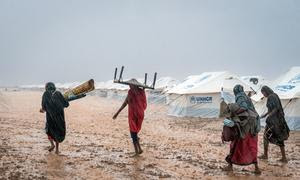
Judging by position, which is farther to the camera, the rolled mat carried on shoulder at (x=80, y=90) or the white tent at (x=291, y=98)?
the white tent at (x=291, y=98)

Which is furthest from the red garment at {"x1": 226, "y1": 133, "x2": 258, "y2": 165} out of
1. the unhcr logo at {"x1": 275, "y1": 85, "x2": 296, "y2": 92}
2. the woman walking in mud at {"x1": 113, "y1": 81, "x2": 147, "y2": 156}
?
the unhcr logo at {"x1": 275, "y1": 85, "x2": 296, "y2": 92}

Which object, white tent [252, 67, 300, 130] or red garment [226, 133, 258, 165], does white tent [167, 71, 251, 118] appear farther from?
red garment [226, 133, 258, 165]

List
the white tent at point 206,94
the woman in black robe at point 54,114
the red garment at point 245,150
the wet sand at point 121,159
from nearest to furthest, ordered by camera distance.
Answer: the wet sand at point 121,159, the red garment at point 245,150, the woman in black robe at point 54,114, the white tent at point 206,94

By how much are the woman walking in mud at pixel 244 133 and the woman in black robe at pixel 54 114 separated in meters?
3.67

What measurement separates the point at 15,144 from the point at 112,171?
3641mm

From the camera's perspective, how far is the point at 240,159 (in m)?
7.30

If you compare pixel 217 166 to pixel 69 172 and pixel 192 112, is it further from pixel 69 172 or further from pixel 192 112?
pixel 192 112

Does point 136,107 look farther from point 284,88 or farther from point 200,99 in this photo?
point 200,99

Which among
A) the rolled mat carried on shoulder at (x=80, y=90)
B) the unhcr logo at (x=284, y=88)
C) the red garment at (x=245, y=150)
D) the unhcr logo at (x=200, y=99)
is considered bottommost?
the red garment at (x=245, y=150)

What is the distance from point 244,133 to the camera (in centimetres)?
716

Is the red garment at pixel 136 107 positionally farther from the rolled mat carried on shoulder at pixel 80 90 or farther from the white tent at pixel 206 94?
the white tent at pixel 206 94

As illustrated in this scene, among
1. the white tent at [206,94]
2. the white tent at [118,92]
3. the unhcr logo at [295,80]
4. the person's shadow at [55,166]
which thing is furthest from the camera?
the white tent at [118,92]

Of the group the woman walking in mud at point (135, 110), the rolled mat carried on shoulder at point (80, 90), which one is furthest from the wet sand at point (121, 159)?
the rolled mat carried on shoulder at point (80, 90)

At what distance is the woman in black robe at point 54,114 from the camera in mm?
8812
